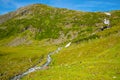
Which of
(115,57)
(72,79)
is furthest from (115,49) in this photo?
(72,79)

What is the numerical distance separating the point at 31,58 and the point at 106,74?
3126 inches

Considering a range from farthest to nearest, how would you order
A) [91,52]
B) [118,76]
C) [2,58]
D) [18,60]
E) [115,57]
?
[2,58], [18,60], [91,52], [115,57], [118,76]

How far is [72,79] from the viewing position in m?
45.8

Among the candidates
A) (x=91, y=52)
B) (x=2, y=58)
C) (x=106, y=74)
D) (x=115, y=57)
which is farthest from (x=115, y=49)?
(x=2, y=58)

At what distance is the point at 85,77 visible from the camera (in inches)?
1810

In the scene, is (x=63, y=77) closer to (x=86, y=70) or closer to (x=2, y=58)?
(x=86, y=70)

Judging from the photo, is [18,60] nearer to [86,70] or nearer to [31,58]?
[31,58]

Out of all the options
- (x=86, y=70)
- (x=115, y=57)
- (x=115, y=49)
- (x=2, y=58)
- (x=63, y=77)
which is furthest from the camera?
(x=2, y=58)

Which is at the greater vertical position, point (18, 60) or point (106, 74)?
point (106, 74)

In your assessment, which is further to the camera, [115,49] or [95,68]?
[115,49]

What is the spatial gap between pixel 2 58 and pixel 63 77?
8711 cm

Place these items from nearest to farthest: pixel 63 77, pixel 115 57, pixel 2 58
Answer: pixel 63 77 < pixel 115 57 < pixel 2 58

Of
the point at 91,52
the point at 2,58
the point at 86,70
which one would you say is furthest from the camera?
the point at 2,58

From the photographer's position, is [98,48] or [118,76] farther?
[98,48]
